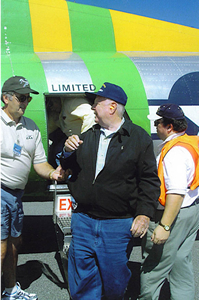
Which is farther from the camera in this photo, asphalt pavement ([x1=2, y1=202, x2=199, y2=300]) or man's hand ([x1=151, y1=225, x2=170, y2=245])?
asphalt pavement ([x1=2, y1=202, x2=199, y2=300])

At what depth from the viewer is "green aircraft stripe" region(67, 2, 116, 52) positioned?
15.4ft

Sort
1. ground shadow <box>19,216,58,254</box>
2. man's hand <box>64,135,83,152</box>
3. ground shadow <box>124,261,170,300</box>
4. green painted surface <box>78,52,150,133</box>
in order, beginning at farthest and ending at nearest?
ground shadow <box>19,216,58,254</box> → green painted surface <box>78,52,150,133</box> → ground shadow <box>124,261,170,300</box> → man's hand <box>64,135,83,152</box>

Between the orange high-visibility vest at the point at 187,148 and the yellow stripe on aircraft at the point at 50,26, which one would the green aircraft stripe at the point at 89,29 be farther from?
the orange high-visibility vest at the point at 187,148

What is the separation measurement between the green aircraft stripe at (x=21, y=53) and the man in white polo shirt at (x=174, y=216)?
161 cm

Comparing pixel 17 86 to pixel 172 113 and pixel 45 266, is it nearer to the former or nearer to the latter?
pixel 172 113

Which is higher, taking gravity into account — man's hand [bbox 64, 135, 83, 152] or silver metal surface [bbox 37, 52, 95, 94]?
silver metal surface [bbox 37, 52, 95, 94]

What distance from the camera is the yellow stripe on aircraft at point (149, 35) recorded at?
500 centimetres

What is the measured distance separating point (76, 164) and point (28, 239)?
2.83m

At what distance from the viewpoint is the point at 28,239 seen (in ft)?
15.5

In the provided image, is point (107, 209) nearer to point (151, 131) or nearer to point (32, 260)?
point (151, 131)

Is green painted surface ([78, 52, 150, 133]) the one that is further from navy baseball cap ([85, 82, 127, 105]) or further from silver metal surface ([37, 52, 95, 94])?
navy baseball cap ([85, 82, 127, 105])

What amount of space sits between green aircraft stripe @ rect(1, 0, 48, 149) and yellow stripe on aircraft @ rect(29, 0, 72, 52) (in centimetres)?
10

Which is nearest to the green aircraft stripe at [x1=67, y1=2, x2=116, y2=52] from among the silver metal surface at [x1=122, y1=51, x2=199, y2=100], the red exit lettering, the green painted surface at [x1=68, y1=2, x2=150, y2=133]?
the green painted surface at [x1=68, y1=2, x2=150, y2=133]

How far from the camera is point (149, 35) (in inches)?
205
